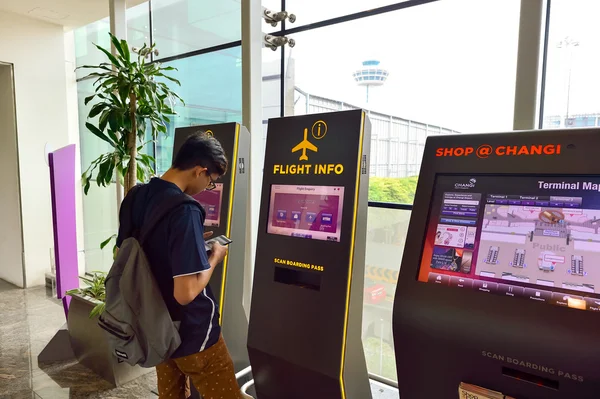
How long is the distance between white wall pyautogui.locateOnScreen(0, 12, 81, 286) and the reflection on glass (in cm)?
444

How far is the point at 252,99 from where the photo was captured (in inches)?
127

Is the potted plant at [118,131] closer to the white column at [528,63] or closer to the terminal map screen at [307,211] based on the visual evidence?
the terminal map screen at [307,211]

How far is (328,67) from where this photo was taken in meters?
3.17

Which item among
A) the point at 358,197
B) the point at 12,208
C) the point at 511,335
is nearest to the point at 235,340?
the point at 358,197

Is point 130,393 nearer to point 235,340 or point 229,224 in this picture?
point 235,340

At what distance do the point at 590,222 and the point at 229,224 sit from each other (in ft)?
5.93

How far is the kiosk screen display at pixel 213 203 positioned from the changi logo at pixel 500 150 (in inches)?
57.7

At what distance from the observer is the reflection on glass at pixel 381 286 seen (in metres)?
2.79

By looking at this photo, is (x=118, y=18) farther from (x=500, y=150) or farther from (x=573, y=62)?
(x=500, y=150)

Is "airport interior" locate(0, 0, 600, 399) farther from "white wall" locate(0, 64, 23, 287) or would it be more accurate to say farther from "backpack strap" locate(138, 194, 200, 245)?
"white wall" locate(0, 64, 23, 287)

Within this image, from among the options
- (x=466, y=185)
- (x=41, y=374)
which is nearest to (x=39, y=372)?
(x=41, y=374)

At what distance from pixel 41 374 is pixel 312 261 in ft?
8.58

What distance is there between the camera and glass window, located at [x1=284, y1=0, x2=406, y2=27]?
2.82 meters

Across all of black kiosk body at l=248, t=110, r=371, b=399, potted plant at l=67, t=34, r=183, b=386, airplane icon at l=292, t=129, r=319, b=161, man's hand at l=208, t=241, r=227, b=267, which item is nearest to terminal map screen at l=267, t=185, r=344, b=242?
black kiosk body at l=248, t=110, r=371, b=399
